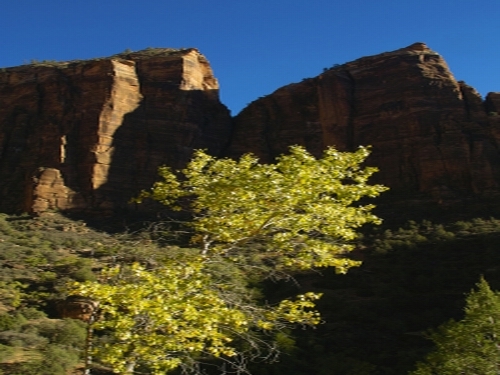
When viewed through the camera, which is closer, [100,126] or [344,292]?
[344,292]

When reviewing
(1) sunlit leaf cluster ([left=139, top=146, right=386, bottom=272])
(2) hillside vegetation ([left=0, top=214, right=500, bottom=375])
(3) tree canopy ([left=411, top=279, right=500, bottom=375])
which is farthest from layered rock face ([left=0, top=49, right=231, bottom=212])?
A: (1) sunlit leaf cluster ([left=139, top=146, right=386, bottom=272])

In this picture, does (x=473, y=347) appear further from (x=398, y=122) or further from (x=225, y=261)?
(x=398, y=122)

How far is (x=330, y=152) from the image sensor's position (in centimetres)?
775

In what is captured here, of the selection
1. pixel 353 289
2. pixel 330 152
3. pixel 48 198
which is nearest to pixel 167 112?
pixel 48 198

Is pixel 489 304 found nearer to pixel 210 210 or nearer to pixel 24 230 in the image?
pixel 210 210

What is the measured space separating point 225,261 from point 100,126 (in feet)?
160

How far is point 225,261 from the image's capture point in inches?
292

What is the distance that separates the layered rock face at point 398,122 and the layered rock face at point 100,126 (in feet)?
22.6

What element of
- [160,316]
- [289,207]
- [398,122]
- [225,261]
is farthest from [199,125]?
[160,316]

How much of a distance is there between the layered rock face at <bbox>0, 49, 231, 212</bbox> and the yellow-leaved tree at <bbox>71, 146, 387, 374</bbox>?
4391 cm

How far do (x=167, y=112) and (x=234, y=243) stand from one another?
165 ft

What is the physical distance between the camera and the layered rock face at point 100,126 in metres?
50.8

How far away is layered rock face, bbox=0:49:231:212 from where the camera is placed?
50.8 metres

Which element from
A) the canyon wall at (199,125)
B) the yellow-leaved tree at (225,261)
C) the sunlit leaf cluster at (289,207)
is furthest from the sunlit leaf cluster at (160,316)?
the canyon wall at (199,125)
